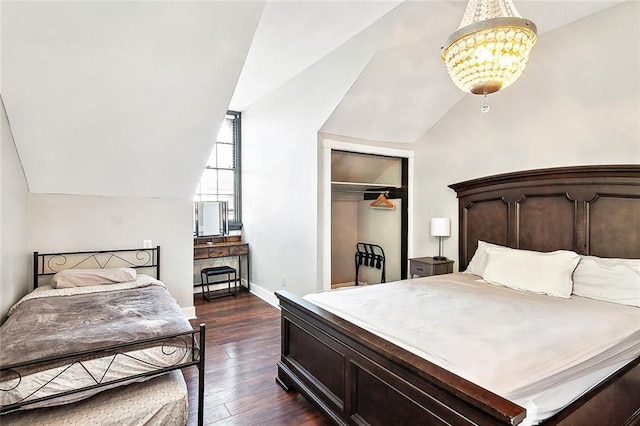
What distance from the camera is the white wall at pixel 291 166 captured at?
3541mm

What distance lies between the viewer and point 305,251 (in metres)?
4.08

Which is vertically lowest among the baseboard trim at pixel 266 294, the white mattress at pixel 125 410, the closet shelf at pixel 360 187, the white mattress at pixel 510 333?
the baseboard trim at pixel 266 294

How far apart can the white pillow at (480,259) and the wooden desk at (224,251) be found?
3.40 meters

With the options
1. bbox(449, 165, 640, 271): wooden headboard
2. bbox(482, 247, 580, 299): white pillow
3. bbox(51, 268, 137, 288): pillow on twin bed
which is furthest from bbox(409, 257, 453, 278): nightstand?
bbox(51, 268, 137, 288): pillow on twin bed

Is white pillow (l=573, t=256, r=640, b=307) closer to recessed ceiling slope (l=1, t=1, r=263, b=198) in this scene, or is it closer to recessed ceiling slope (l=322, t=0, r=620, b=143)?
recessed ceiling slope (l=322, t=0, r=620, b=143)

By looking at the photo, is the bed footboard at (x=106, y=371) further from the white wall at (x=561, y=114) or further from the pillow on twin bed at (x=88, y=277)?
the white wall at (x=561, y=114)

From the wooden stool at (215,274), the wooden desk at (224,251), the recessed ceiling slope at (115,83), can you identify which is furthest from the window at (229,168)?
the recessed ceiling slope at (115,83)

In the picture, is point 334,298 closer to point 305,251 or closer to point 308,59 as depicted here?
point 305,251

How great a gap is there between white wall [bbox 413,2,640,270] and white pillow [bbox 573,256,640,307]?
82cm

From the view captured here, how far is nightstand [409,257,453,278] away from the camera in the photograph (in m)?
3.80

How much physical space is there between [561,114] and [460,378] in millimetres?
2794

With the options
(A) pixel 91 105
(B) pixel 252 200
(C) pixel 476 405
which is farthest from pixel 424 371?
(B) pixel 252 200

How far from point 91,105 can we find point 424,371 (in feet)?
9.84

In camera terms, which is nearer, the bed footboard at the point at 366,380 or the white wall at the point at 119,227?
the bed footboard at the point at 366,380
